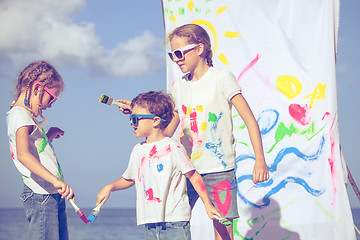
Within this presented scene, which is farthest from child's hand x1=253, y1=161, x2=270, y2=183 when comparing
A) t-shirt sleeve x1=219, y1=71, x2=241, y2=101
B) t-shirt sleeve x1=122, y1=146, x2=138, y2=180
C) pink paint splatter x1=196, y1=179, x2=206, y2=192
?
t-shirt sleeve x1=122, y1=146, x2=138, y2=180

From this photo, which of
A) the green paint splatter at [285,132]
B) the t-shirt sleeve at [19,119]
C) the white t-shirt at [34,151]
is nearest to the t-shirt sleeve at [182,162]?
the white t-shirt at [34,151]

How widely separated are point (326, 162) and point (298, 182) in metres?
0.31

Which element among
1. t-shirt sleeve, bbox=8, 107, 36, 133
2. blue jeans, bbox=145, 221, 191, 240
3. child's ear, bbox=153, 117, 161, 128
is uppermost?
t-shirt sleeve, bbox=8, 107, 36, 133

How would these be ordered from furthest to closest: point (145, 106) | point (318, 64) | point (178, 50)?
point (318, 64)
point (178, 50)
point (145, 106)

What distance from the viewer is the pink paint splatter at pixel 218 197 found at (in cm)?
277

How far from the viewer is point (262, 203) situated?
14.6ft

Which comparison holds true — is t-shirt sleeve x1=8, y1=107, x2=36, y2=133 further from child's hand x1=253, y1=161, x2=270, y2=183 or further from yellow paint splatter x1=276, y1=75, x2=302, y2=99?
yellow paint splatter x1=276, y1=75, x2=302, y2=99

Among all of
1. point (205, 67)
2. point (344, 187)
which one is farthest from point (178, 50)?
point (344, 187)

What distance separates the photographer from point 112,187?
2.72 meters

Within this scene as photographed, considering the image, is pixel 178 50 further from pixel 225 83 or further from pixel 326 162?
pixel 326 162

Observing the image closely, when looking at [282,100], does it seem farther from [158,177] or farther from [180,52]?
[158,177]

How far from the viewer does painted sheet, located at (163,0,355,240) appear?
4.34 meters

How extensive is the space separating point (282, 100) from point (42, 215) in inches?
101

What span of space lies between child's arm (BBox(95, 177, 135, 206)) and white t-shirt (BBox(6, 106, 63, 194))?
0.26 m
